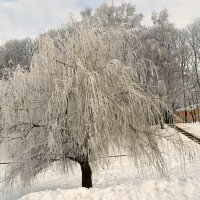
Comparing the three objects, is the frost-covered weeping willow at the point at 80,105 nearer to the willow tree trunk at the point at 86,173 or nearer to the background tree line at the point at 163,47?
the willow tree trunk at the point at 86,173

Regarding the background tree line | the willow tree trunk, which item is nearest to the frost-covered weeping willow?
the willow tree trunk

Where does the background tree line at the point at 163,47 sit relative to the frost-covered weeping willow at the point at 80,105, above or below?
above

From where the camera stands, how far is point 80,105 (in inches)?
344

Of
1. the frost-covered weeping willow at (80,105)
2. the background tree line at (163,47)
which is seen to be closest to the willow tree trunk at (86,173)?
the frost-covered weeping willow at (80,105)

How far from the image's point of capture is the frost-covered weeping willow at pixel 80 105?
29.0 feet

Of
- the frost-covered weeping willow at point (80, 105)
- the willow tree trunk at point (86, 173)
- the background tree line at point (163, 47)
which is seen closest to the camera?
the frost-covered weeping willow at point (80, 105)

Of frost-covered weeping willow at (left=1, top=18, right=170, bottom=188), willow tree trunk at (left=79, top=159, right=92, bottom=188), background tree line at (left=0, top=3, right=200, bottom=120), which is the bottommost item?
willow tree trunk at (left=79, top=159, right=92, bottom=188)

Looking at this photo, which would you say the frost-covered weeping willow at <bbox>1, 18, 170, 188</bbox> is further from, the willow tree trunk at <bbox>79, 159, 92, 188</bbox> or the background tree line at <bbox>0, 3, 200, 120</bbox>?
the background tree line at <bbox>0, 3, 200, 120</bbox>

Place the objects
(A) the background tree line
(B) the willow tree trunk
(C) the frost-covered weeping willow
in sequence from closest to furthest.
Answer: (C) the frost-covered weeping willow
(B) the willow tree trunk
(A) the background tree line

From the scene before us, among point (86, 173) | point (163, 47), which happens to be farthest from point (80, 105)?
point (163, 47)

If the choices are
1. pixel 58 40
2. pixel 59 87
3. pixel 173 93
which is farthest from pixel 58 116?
pixel 173 93

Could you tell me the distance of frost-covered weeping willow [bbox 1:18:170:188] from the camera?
883 centimetres

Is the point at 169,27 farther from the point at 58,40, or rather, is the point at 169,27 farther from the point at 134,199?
the point at 134,199

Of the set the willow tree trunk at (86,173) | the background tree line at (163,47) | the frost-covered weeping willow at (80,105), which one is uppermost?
the background tree line at (163,47)
